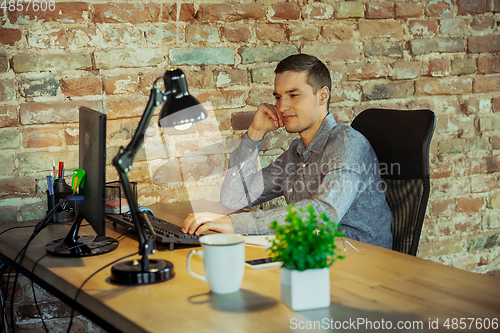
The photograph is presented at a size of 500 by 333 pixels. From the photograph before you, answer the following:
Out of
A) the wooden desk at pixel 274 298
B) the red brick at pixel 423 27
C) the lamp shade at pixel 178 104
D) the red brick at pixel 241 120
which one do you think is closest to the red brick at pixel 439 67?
the red brick at pixel 423 27

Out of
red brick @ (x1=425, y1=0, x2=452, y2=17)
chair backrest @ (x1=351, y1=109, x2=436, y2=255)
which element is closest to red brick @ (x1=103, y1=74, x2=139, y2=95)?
chair backrest @ (x1=351, y1=109, x2=436, y2=255)

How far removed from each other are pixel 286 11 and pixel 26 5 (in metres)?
1.03

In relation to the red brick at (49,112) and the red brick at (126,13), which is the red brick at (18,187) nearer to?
the red brick at (49,112)

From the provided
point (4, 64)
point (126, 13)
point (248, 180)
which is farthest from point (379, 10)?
point (4, 64)

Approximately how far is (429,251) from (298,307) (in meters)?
1.81

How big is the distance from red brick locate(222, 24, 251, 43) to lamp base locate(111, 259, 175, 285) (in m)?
1.23

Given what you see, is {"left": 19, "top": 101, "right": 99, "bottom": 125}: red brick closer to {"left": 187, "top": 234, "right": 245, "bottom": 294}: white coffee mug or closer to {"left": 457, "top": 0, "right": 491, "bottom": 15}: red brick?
{"left": 187, "top": 234, "right": 245, "bottom": 294}: white coffee mug

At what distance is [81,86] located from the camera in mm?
1856

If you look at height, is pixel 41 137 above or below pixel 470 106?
below

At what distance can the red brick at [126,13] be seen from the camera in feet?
6.12

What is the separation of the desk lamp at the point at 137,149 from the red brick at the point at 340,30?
132 centimetres

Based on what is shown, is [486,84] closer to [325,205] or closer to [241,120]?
[241,120]

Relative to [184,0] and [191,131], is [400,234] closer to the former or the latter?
[191,131]

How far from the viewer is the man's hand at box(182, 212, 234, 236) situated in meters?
1.40
